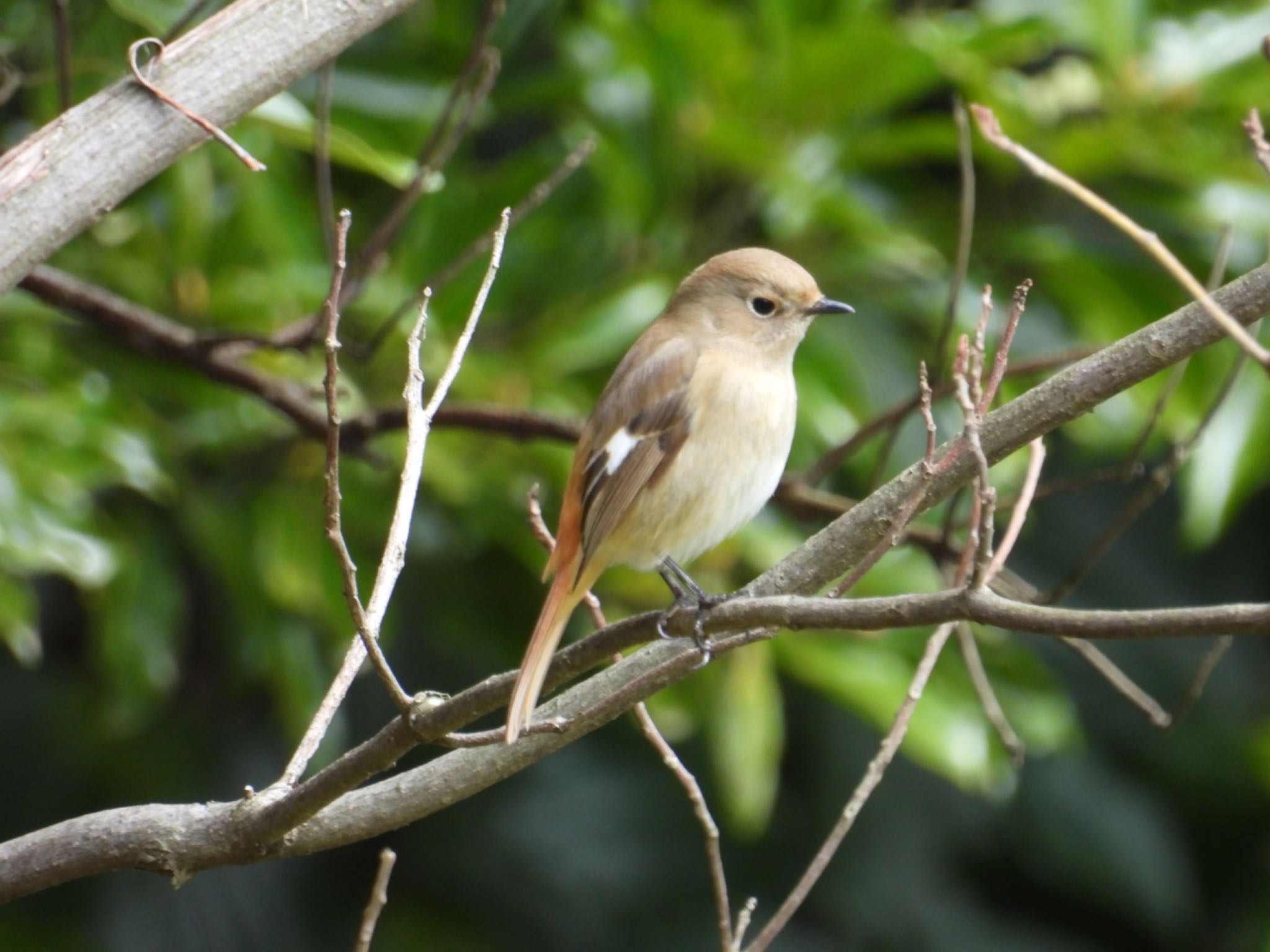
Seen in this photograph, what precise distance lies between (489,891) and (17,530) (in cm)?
232

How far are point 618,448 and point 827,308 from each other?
2.17 ft

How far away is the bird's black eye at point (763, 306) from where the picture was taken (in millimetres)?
3342

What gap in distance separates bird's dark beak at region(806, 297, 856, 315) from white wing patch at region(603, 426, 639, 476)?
60 cm

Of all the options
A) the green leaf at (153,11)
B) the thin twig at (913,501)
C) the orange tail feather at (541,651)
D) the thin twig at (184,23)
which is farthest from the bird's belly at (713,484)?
the green leaf at (153,11)

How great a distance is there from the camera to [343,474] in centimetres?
386

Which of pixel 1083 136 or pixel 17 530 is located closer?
pixel 17 530

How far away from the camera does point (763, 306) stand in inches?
132

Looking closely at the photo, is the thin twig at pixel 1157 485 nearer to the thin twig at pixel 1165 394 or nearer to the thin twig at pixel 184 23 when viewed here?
the thin twig at pixel 1165 394

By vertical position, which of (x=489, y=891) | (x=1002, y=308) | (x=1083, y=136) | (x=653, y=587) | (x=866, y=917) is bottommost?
(x=866, y=917)

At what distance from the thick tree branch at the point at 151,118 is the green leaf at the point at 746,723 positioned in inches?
80.1

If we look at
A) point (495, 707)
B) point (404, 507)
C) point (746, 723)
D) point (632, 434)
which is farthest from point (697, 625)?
point (746, 723)

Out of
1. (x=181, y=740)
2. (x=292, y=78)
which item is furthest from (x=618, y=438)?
(x=181, y=740)

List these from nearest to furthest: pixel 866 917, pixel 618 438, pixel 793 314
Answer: pixel 618 438 → pixel 793 314 → pixel 866 917

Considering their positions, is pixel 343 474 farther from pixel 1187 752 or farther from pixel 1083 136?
Answer: pixel 1187 752
